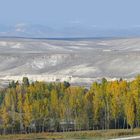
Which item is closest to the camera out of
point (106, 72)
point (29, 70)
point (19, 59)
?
point (106, 72)

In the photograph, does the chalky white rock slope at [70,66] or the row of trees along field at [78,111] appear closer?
the row of trees along field at [78,111]

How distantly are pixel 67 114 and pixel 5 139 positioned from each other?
1082 centimetres

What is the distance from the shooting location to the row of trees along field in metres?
56.1

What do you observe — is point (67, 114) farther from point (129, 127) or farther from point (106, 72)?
point (106, 72)

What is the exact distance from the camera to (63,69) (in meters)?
123

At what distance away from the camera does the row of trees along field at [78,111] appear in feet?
184

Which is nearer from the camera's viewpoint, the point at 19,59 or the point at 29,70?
the point at 29,70

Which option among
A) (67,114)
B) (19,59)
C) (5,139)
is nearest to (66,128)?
(67,114)

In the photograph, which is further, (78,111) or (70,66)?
(70,66)

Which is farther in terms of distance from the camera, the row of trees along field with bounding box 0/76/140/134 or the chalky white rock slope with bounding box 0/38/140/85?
the chalky white rock slope with bounding box 0/38/140/85

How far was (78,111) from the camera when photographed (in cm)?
5691

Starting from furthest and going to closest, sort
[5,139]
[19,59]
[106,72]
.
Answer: [19,59] → [106,72] → [5,139]

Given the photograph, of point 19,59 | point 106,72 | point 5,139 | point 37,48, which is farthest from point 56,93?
point 37,48

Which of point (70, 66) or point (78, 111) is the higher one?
point (70, 66)
